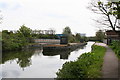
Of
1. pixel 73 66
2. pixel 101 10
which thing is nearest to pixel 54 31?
pixel 101 10

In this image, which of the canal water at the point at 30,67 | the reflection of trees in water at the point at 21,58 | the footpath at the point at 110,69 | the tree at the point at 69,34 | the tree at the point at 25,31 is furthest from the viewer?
the tree at the point at 69,34

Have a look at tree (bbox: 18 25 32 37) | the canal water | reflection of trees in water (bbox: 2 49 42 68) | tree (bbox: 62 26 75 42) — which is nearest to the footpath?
the canal water

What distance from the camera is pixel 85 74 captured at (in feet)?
22.6

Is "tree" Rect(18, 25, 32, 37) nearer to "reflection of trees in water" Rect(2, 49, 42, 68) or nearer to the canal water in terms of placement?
"reflection of trees in water" Rect(2, 49, 42, 68)

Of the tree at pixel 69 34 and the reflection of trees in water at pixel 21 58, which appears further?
the tree at pixel 69 34

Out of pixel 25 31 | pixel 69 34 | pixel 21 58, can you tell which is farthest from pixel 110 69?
pixel 69 34

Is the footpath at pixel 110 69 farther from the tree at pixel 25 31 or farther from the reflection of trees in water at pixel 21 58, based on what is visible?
the tree at pixel 25 31

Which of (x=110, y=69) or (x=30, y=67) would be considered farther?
(x=30, y=67)

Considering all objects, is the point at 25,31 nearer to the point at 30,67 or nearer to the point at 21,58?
the point at 21,58

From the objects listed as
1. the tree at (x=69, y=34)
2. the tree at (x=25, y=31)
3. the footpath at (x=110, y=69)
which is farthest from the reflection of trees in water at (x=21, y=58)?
the tree at (x=69, y=34)

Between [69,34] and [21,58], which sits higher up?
[69,34]

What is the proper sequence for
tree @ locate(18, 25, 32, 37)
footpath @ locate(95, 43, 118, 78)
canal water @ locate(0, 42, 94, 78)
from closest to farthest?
footpath @ locate(95, 43, 118, 78)
canal water @ locate(0, 42, 94, 78)
tree @ locate(18, 25, 32, 37)

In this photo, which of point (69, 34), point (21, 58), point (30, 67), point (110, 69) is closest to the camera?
point (110, 69)

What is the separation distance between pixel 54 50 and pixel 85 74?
2233 centimetres
